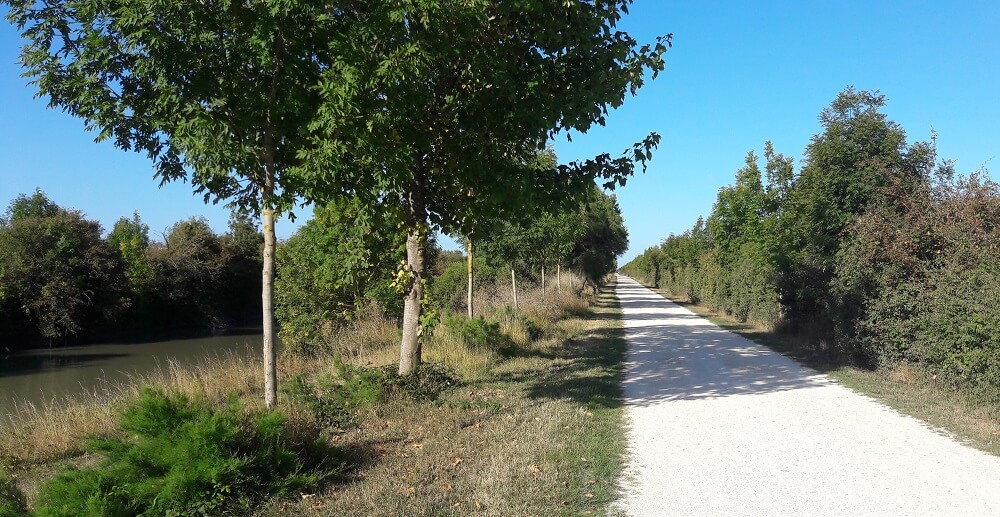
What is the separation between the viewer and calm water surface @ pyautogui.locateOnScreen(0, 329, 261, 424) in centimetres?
1546

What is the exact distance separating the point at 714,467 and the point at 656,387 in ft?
Result: 15.5

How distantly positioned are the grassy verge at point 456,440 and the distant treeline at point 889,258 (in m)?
4.86

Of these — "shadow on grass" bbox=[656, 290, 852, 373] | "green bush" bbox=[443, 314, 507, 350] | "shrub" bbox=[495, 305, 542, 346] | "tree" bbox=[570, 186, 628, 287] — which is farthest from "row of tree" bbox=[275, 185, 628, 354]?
"tree" bbox=[570, 186, 628, 287]

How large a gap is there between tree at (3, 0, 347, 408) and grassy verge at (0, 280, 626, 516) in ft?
5.31

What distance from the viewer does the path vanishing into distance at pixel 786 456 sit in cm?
527

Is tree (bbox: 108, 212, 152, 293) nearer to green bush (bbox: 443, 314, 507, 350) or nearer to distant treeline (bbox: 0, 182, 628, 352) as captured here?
distant treeline (bbox: 0, 182, 628, 352)

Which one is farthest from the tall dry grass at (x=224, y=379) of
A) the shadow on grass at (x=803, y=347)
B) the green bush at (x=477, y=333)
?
the shadow on grass at (x=803, y=347)

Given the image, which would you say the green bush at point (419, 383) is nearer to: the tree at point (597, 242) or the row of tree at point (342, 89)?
the row of tree at point (342, 89)

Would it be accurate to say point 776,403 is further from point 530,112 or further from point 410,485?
point 410,485

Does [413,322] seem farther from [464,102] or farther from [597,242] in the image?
[597,242]

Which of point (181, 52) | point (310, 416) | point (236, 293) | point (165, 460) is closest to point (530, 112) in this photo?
point (181, 52)

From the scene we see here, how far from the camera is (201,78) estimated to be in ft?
20.3

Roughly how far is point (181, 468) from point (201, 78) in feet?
11.6

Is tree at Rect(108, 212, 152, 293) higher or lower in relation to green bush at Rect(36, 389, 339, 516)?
higher
